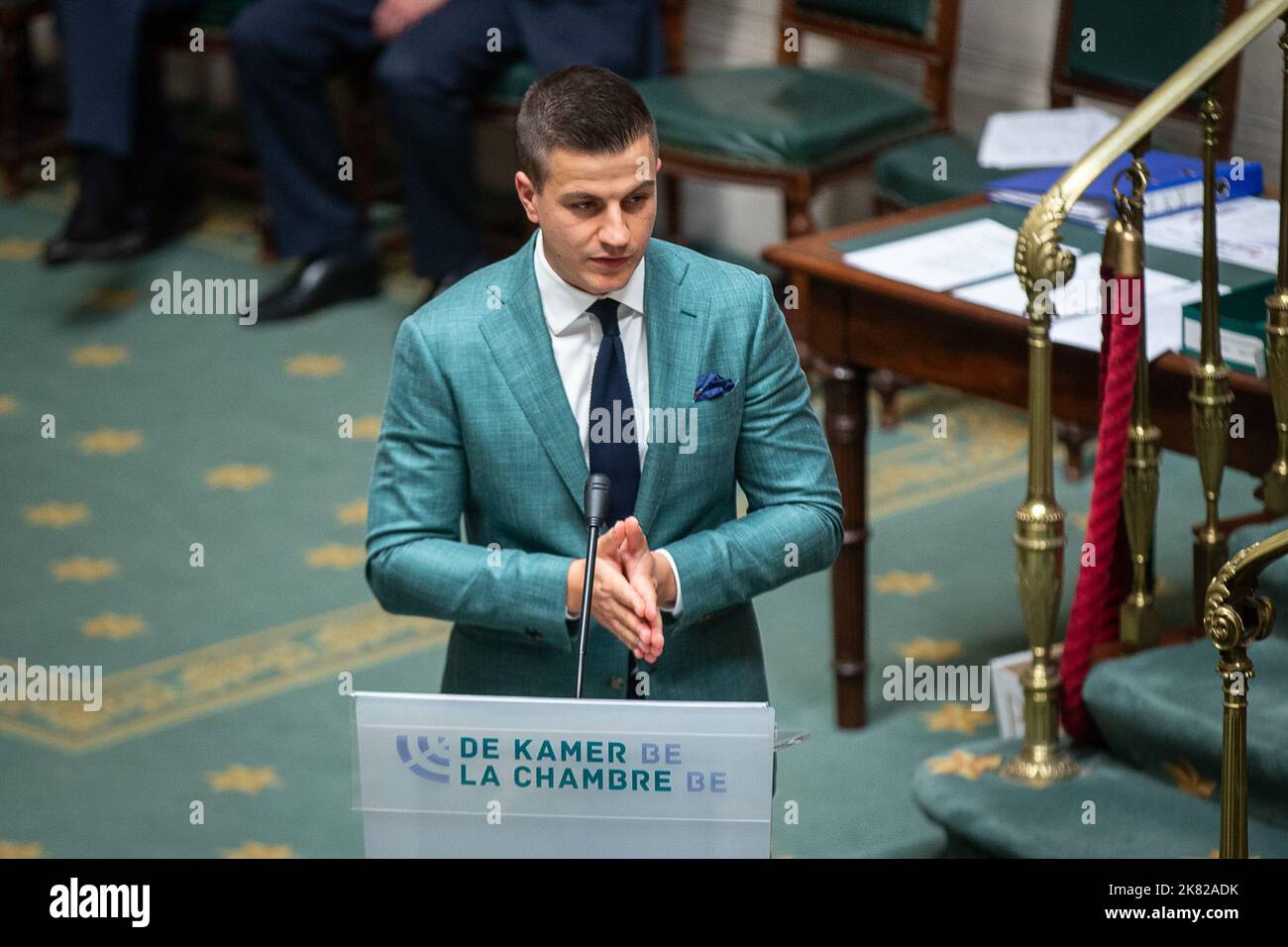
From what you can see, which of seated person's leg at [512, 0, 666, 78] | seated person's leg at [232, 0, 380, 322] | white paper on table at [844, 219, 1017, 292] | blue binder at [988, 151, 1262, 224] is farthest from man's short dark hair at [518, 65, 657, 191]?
seated person's leg at [232, 0, 380, 322]

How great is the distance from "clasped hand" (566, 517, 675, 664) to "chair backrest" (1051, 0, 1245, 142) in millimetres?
2985

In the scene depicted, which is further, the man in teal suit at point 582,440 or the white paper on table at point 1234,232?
the white paper on table at point 1234,232

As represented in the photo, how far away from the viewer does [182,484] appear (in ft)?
16.5

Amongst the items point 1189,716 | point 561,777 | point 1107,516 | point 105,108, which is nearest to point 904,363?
point 1107,516

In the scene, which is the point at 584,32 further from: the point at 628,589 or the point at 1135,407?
the point at 628,589

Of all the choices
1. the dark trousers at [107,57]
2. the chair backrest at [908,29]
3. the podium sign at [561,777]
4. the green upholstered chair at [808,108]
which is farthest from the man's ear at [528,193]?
the dark trousers at [107,57]

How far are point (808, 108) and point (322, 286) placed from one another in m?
1.79

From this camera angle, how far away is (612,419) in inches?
80.7

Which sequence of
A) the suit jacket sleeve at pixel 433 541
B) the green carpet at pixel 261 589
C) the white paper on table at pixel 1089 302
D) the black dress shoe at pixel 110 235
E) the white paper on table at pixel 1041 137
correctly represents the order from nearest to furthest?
1. the suit jacket sleeve at pixel 433 541
2. the white paper on table at pixel 1089 302
3. the green carpet at pixel 261 589
4. the white paper on table at pixel 1041 137
5. the black dress shoe at pixel 110 235

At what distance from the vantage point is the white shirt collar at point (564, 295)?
2.04 m

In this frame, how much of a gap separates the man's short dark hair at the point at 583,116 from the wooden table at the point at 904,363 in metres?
1.54

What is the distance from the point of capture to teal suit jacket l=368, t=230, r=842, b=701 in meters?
2.03

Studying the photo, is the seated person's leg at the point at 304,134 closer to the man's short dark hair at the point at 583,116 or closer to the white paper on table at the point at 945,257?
the white paper on table at the point at 945,257
